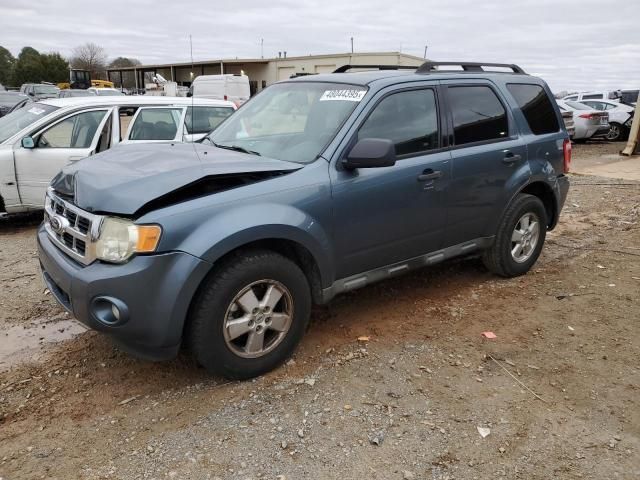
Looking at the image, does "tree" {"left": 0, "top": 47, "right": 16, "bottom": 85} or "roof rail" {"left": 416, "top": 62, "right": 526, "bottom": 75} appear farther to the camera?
"tree" {"left": 0, "top": 47, "right": 16, "bottom": 85}

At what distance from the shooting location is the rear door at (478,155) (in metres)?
4.21

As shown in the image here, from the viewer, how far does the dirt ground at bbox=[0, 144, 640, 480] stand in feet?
8.55

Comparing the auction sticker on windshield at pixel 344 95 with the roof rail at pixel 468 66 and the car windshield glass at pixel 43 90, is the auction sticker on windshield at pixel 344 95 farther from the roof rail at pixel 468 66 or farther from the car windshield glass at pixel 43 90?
the car windshield glass at pixel 43 90

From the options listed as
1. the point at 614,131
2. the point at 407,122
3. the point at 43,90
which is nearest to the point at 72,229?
the point at 407,122

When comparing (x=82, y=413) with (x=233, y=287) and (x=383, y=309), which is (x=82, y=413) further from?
(x=383, y=309)

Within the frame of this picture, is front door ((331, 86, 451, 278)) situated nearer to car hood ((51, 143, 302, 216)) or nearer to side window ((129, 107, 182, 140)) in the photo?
car hood ((51, 143, 302, 216))

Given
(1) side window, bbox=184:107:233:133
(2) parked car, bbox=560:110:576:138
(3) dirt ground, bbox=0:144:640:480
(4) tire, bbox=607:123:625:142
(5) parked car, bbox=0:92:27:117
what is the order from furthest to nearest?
1. (4) tire, bbox=607:123:625:142
2. (5) parked car, bbox=0:92:27:117
3. (2) parked car, bbox=560:110:576:138
4. (1) side window, bbox=184:107:233:133
5. (3) dirt ground, bbox=0:144:640:480

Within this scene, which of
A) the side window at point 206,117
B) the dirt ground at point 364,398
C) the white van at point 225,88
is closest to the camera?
the dirt ground at point 364,398

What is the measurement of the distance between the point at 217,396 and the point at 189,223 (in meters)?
1.04

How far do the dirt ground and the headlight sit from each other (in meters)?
0.90

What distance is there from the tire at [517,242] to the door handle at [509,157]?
0.35 m

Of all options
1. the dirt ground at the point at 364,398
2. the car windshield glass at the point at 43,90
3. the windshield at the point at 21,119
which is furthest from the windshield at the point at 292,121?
the car windshield glass at the point at 43,90

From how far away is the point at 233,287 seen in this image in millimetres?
2973

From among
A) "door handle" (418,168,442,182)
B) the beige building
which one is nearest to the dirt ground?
"door handle" (418,168,442,182)
